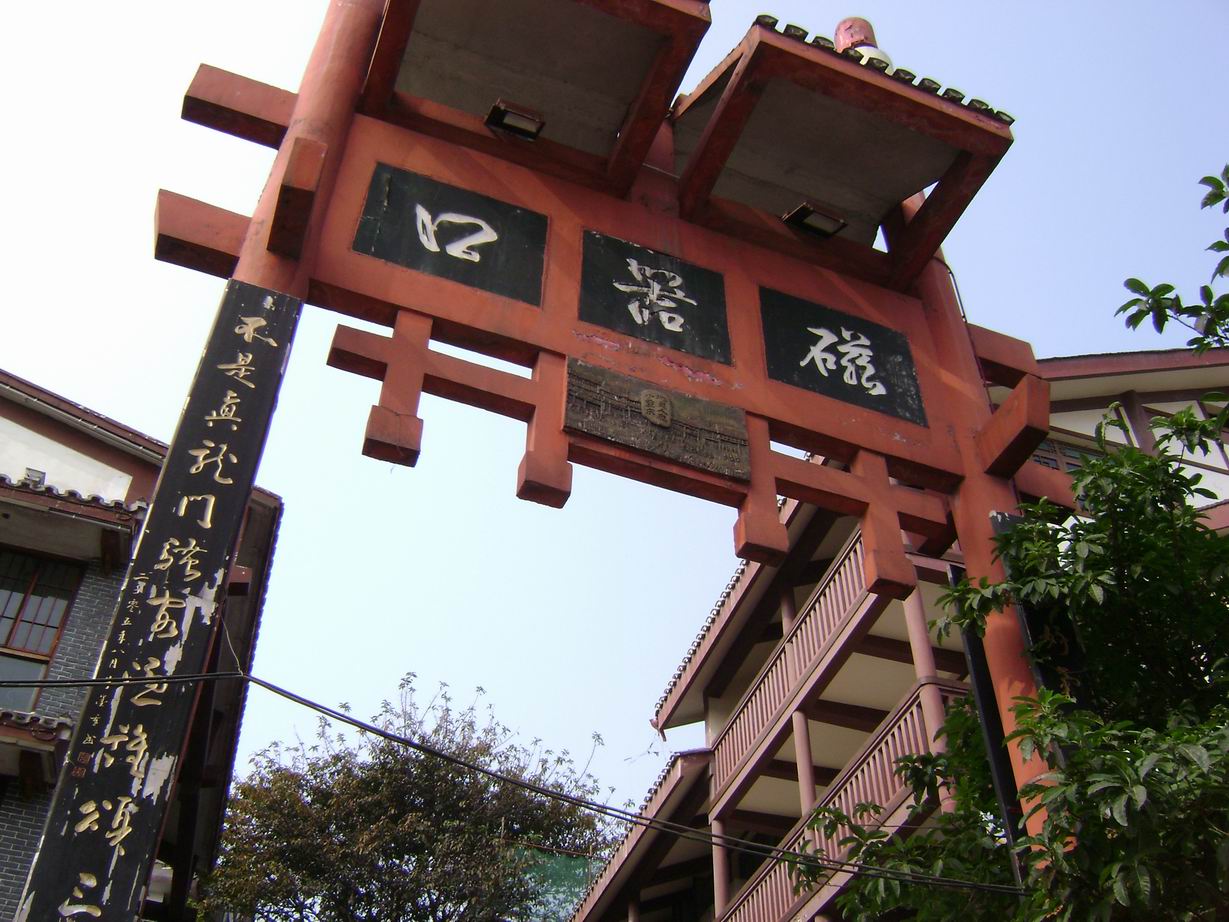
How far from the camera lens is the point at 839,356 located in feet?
25.5

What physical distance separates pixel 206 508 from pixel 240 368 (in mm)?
778

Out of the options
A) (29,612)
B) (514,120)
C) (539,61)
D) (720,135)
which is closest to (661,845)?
(29,612)

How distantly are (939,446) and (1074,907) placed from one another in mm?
3029

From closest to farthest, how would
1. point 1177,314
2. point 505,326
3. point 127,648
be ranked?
point 127,648
point 1177,314
point 505,326

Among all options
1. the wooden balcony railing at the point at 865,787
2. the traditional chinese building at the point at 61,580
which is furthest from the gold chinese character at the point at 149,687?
the wooden balcony railing at the point at 865,787

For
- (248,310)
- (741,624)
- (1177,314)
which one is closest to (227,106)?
(248,310)

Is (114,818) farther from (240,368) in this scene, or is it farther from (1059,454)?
(1059,454)

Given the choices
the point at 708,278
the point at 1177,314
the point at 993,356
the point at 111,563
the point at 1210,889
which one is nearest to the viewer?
the point at 1210,889

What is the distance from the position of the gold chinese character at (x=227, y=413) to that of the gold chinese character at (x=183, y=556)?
62cm

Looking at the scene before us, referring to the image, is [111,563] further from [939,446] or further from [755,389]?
[939,446]

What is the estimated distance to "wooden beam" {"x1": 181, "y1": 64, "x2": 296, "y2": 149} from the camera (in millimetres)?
6996

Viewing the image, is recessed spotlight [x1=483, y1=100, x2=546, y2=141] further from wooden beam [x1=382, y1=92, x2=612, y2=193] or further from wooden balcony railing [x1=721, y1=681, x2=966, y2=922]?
wooden balcony railing [x1=721, y1=681, x2=966, y2=922]

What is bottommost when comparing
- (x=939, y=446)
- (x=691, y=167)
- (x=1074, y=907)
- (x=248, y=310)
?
(x=1074, y=907)

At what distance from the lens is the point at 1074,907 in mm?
5117
